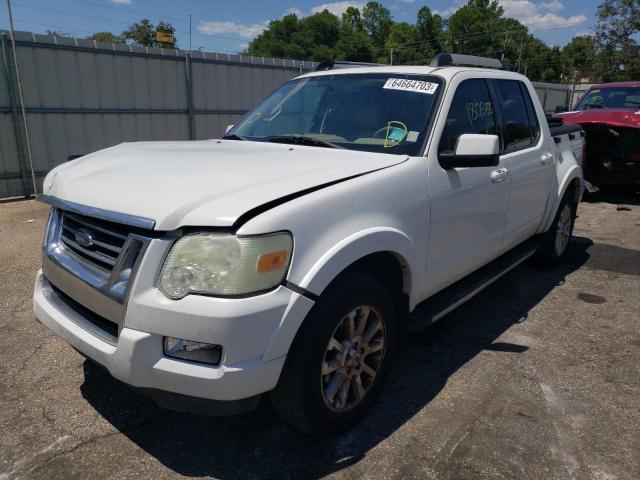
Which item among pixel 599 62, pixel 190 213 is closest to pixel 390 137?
pixel 190 213

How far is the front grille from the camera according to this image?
7.55ft

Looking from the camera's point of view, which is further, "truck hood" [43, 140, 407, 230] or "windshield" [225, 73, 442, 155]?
"windshield" [225, 73, 442, 155]

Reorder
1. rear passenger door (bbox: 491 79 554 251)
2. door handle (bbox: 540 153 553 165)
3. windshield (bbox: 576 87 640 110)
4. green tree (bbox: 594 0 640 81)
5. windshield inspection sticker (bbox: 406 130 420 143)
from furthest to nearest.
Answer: green tree (bbox: 594 0 640 81), windshield (bbox: 576 87 640 110), door handle (bbox: 540 153 553 165), rear passenger door (bbox: 491 79 554 251), windshield inspection sticker (bbox: 406 130 420 143)

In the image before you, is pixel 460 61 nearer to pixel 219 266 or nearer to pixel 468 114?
pixel 468 114

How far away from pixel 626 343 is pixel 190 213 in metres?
3.36

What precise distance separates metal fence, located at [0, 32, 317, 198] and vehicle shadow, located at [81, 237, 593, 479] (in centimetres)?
699

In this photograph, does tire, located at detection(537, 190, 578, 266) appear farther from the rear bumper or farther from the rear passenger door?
the rear bumper

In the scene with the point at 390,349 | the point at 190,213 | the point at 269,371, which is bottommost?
the point at 390,349

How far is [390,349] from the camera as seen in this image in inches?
114

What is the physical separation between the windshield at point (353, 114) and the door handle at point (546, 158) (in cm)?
166

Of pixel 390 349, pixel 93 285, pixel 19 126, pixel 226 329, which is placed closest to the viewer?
pixel 226 329

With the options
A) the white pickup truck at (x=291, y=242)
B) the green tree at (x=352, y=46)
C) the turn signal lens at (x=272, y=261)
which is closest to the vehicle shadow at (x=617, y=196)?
the white pickup truck at (x=291, y=242)

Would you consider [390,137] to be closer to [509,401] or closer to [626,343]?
→ [509,401]

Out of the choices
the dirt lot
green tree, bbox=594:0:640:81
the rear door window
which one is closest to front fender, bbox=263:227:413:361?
the dirt lot
